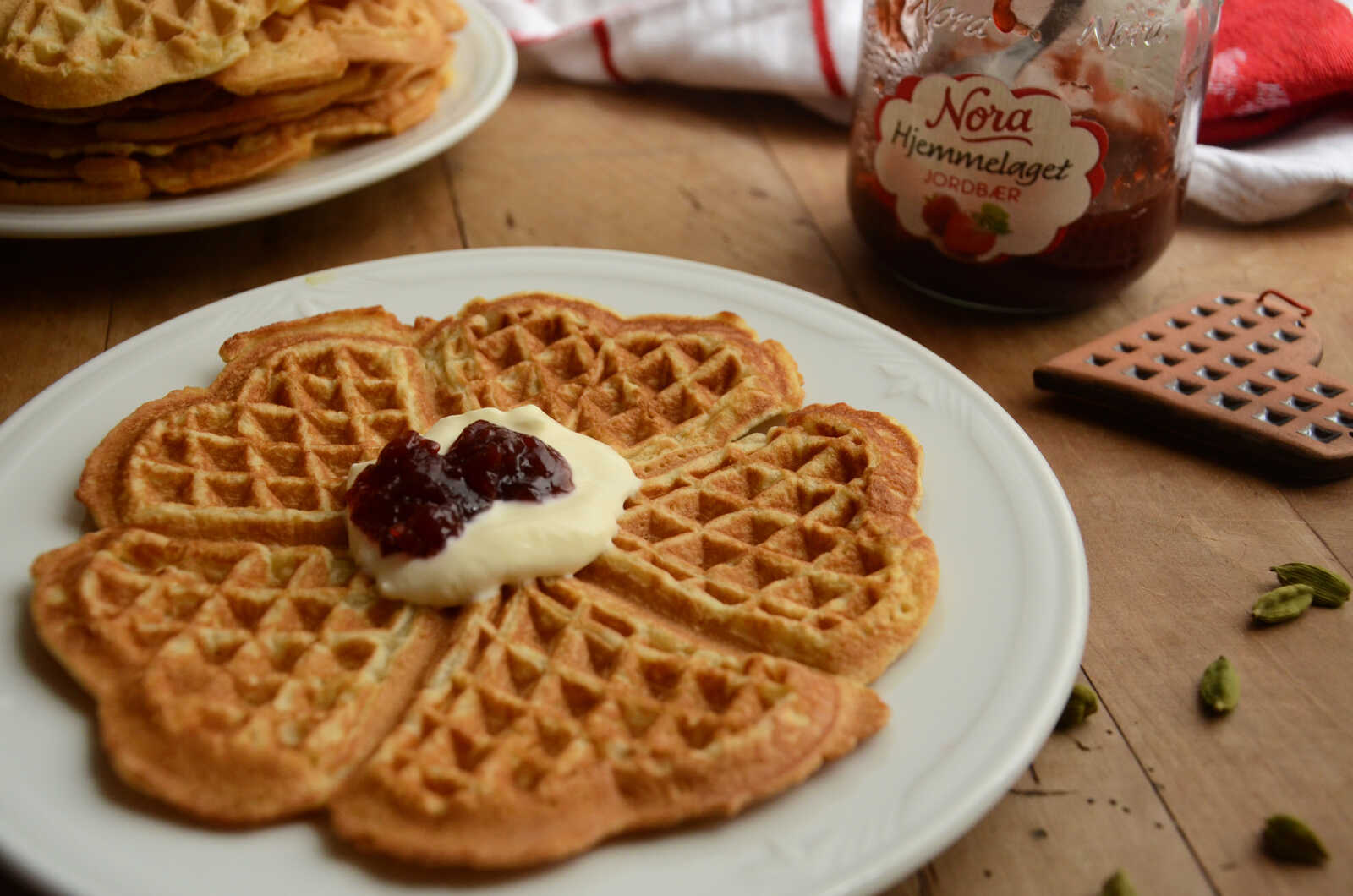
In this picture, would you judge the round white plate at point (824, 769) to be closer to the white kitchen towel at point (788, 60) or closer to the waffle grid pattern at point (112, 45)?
the waffle grid pattern at point (112, 45)

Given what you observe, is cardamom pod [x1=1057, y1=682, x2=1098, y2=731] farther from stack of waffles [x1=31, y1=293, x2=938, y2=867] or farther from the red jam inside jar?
the red jam inside jar

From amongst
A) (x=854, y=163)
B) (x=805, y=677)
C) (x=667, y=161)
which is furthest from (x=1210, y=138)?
(x=805, y=677)

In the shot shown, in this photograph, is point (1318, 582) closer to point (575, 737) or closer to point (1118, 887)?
point (1118, 887)

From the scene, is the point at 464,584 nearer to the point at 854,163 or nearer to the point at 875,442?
the point at 875,442

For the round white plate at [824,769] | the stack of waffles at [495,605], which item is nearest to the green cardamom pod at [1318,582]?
the round white plate at [824,769]

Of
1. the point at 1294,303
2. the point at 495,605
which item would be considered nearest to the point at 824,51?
the point at 1294,303

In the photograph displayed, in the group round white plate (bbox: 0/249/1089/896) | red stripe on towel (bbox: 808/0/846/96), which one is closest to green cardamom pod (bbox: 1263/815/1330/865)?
round white plate (bbox: 0/249/1089/896)

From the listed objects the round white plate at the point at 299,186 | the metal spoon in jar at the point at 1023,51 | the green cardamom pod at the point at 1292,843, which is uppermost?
the metal spoon in jar at the point at 1023,51
